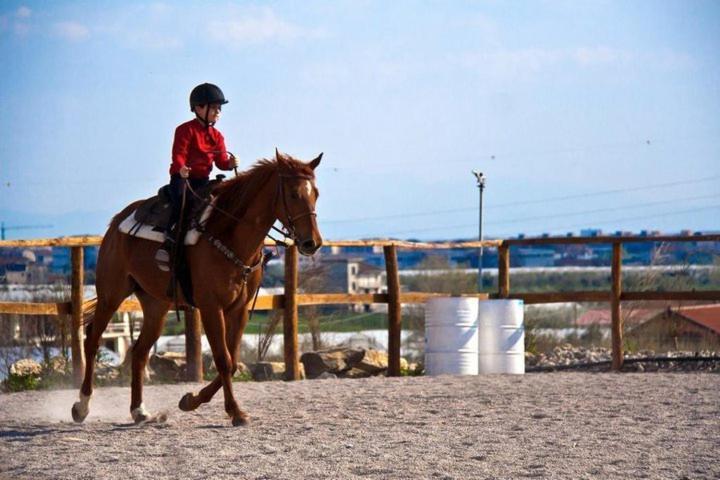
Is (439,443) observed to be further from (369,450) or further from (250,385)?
(250,385)

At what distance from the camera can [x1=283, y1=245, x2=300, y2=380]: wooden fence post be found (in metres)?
12.0

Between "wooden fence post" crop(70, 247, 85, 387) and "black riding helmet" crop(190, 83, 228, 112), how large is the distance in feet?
10.0

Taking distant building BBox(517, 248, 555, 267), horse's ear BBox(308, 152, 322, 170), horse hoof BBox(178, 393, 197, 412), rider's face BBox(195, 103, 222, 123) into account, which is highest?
distant building BBox(517, 248, 555, 267)

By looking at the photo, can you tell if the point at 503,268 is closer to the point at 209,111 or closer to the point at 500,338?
the point at 500,338

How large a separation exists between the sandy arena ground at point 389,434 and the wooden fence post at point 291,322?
1159 millimetres

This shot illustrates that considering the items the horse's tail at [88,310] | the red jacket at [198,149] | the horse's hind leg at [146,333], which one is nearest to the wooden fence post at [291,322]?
the horse's tail at [88,310]

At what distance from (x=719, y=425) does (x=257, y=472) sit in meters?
3.41

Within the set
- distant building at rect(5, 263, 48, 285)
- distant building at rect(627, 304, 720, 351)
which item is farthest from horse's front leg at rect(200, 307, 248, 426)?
distant building at rect(627, 304, 720, 351)

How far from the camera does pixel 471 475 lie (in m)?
5.91

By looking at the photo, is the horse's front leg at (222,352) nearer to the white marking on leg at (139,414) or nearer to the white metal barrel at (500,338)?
the white marking on leg at (139,414)

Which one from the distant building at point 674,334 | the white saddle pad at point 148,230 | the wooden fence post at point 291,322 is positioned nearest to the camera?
the white saddle pad at point 148,230

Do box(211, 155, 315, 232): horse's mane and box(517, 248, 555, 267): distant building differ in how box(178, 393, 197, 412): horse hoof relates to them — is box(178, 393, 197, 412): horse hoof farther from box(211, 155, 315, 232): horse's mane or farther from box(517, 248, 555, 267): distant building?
box(517, 248, 555, 267): distant building

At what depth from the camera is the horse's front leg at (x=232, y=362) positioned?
8188mm

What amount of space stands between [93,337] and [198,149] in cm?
166
